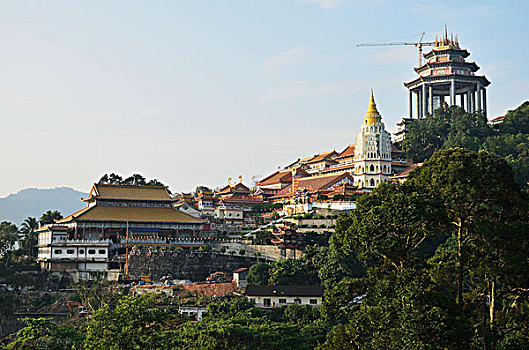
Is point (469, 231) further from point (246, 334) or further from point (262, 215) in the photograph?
point (262, 215)

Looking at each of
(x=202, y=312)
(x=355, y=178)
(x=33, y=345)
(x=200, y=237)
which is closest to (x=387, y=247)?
(x=33, y=345)

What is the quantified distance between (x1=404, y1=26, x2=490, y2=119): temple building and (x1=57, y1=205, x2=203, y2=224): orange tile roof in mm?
35361

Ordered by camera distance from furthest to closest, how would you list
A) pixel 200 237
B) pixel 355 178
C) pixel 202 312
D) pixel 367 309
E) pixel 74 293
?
1. pixel 355 178
2. pixel 200 237
3. pixel 74 293
4. pixel 202 312
5. pixel 367 309

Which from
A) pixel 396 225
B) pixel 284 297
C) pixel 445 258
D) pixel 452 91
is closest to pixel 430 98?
pixel 452 91

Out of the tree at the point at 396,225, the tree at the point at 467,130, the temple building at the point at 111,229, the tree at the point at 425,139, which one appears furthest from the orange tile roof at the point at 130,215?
the tree at the point at 396,225

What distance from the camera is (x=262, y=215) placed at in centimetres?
6756

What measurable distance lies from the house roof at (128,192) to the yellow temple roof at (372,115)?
20493 millimetres

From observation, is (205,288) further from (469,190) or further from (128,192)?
(469,190)

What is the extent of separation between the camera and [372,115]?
68.0 m

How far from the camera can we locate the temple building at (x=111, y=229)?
5425 centimetres

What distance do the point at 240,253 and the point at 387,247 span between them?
35.1 meters

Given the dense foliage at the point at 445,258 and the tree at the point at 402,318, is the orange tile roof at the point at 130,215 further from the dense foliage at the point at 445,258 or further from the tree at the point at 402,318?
the tree at the point at 402,318

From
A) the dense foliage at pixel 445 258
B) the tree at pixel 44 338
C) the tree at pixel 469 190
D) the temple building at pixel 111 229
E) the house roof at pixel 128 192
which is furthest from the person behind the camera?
the house roof at pixel 128 192

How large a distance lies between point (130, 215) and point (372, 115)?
2521cm
